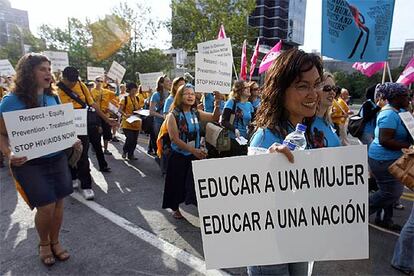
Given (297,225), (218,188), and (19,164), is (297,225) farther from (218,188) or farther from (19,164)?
(19,164)

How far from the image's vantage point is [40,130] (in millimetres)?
2930

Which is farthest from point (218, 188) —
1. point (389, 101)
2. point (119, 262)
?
point (389, 101)

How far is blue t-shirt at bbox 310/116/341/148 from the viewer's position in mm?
1820

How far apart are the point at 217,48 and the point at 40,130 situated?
11.5ft

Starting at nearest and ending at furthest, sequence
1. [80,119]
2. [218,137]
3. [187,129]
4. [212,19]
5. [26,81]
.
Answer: [26,81], [187,129], [80,119], [218,137], [212,19]

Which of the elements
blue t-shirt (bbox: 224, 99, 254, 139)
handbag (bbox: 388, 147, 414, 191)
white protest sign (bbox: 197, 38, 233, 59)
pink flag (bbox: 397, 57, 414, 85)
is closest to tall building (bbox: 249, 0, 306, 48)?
pink flag (bbox: 397, 57, 414, 85)

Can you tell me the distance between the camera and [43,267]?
9.80 feet

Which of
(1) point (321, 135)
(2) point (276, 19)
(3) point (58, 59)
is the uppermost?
(2) point (276, 19)

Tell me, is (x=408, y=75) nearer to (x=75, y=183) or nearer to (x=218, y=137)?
(x=218, y=137)

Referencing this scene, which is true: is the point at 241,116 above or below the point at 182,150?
above

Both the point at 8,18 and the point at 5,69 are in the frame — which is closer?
the point at 5,69

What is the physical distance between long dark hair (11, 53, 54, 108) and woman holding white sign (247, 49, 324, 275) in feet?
7.63

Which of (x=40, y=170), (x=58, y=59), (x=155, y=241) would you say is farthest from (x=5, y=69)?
(x=155, y=241)

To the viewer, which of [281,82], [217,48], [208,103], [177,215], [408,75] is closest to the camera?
[281,82]
